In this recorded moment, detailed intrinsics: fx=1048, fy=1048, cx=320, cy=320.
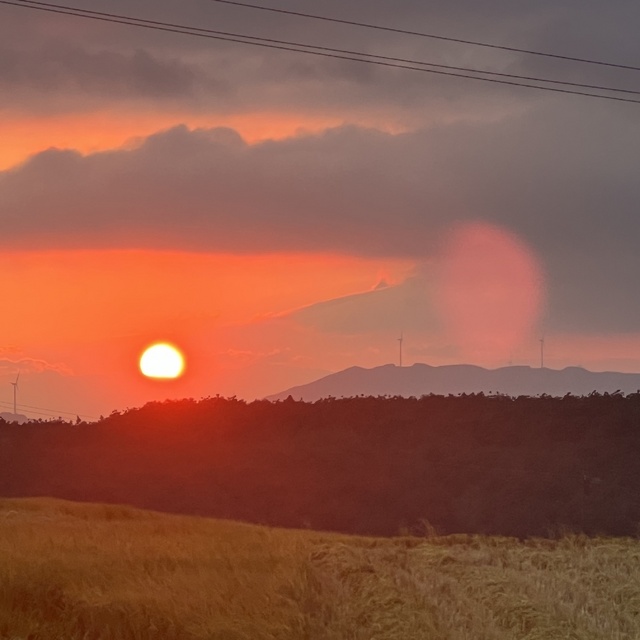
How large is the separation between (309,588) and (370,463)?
30.3m

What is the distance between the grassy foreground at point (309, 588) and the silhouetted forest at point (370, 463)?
17.2 m

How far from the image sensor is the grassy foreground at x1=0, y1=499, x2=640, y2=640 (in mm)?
13039

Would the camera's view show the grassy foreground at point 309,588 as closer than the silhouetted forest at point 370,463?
Yes

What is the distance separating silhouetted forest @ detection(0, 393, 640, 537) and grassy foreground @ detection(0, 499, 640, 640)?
17.2m

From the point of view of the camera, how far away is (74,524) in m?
21.0

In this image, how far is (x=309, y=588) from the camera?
14188 millimetres

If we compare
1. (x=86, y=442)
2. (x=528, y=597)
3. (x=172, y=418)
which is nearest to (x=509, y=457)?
(x=172, y=418)

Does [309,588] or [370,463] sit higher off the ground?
[370,463]

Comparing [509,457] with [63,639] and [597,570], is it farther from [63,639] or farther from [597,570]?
[63,639]

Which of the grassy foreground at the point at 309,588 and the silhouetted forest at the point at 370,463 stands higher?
the silhouetted forest at the point at 370,463

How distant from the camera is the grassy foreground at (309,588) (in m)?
13.0

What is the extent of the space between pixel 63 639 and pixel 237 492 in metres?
30.1

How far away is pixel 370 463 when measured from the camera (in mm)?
44344

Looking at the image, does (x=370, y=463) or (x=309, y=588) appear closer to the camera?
(x=309, y=588)
